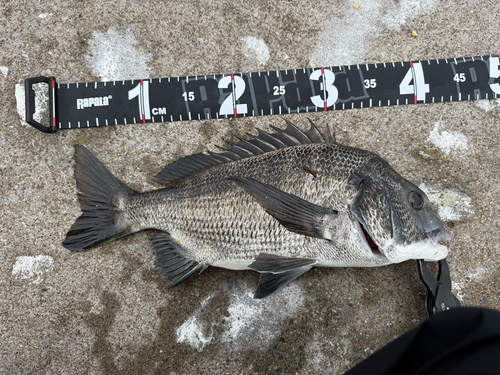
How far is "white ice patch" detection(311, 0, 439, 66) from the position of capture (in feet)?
7.76

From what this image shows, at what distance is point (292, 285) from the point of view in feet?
7.17

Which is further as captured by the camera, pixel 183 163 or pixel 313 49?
pixel 313 49

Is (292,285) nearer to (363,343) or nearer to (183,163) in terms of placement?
(363,343)

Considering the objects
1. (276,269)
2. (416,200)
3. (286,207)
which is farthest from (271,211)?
(416,200)

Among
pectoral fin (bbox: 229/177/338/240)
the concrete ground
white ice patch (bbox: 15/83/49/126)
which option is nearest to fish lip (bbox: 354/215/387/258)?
pectoral fin (bbox: 229/177/338/240)

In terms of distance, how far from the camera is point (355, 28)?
2371 mm

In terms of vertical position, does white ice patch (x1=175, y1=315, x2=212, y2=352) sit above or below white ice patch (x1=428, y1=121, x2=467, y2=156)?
below

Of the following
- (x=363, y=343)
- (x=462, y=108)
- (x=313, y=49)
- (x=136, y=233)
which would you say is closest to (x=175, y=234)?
(x=136, y=233)

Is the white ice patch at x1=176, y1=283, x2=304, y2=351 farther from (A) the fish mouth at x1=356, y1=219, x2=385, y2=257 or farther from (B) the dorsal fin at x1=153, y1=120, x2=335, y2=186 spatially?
(B) the dorsal fin at x1=153, y1=120, x2=335, y2=186

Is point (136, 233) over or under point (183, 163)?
under

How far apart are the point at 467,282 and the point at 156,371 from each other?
2.19m

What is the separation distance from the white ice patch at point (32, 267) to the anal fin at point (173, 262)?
0.82m

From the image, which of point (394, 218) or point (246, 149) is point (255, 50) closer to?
point (246, 149)

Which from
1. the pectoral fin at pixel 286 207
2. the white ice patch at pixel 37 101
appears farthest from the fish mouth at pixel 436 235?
the white ice patch at pixel 37 101
